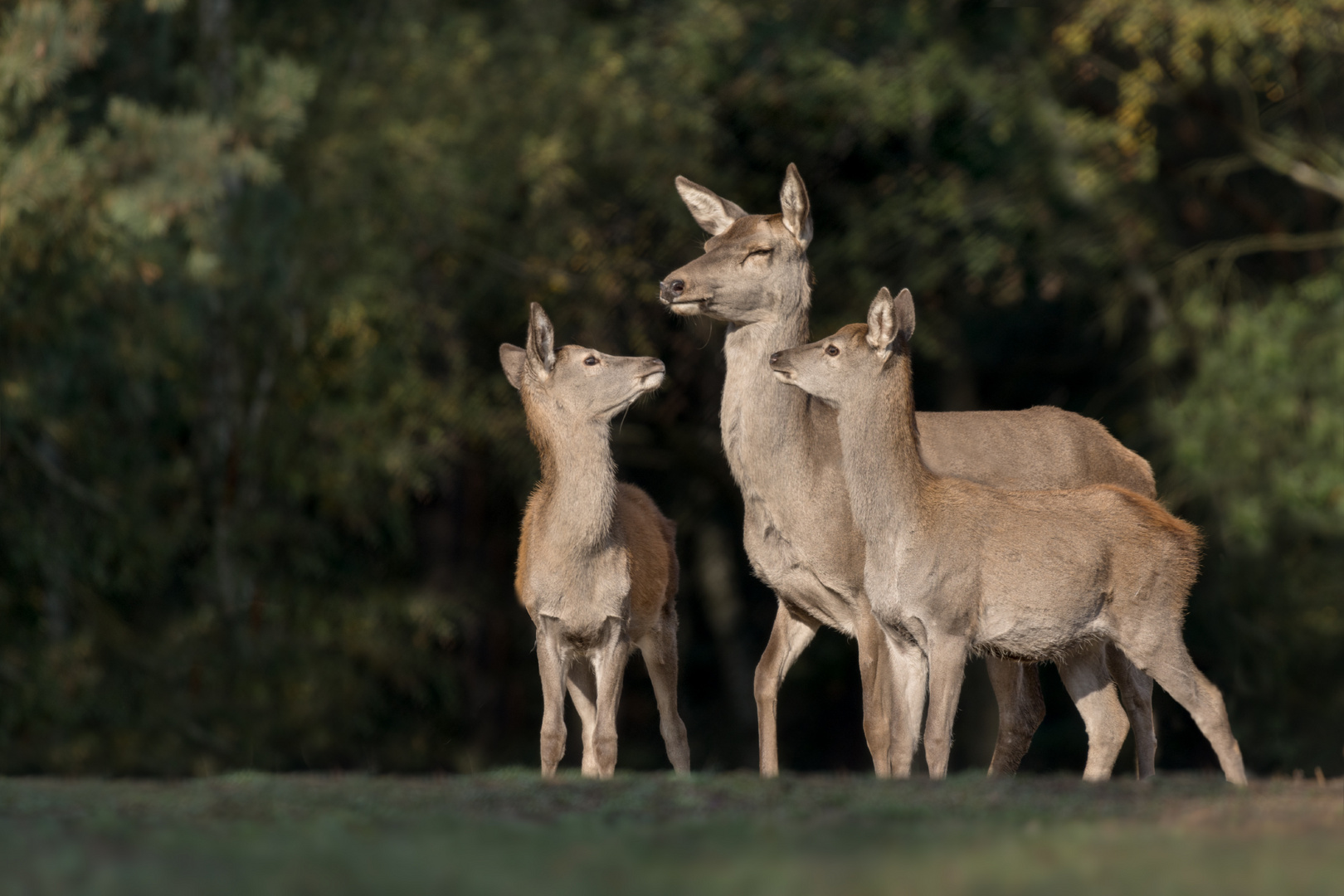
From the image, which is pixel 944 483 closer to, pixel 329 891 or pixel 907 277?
pixel 329 891

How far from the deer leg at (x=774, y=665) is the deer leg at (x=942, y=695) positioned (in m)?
1.21

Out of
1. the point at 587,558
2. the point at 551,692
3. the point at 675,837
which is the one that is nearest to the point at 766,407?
the point at 587,558

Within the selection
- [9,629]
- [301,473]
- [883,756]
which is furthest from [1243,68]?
[9,629]

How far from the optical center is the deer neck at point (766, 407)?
9.62 m

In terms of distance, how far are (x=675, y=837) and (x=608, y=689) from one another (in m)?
3.08

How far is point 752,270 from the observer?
32.5ft

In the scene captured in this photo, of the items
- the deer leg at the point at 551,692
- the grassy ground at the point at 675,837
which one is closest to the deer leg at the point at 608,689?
the deer leg at the point at 551,692

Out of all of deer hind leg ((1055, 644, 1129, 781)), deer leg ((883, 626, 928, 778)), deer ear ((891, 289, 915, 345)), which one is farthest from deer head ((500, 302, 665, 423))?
deer hind leg ((1055, 644, 1129, 781))

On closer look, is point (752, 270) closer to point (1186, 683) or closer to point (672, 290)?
point (672, 290)

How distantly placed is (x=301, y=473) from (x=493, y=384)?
229cm

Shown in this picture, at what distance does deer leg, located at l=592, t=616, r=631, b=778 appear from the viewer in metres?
8.98

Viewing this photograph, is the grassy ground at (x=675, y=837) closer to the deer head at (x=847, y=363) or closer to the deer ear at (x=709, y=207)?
the deer head at (x=847, y=363)

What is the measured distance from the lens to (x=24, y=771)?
1827 centimetres

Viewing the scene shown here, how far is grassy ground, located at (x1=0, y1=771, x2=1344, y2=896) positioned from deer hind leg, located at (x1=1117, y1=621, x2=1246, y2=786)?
15.9 inches
